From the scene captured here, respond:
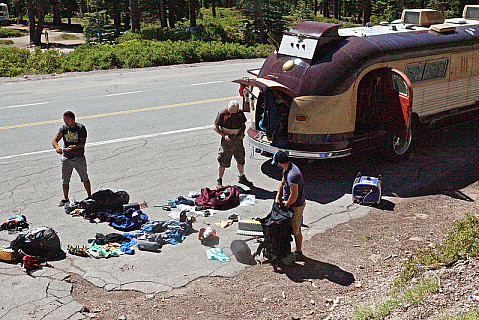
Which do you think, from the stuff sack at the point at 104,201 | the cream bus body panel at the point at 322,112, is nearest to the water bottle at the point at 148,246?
the stuff sack at the point at 104,201

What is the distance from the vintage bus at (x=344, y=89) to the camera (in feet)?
37.4

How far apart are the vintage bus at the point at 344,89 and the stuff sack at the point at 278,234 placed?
133 inches

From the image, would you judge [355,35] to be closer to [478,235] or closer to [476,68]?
[476,68]

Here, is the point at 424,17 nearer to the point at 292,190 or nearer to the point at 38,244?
the point at 292,190

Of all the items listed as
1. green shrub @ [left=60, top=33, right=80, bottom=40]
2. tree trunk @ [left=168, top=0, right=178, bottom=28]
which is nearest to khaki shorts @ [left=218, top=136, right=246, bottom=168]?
tree trunk @ [left=168, top=0, right=178, bottom=28]

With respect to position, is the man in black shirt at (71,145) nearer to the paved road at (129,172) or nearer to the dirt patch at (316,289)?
the paved road at (129,172)

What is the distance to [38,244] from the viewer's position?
27.2 feet

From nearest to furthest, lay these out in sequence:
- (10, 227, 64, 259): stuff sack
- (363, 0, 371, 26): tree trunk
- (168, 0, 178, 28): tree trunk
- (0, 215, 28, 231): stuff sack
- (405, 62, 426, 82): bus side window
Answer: (10, 227, 64, 259): stuff sack → (0, 215, 28, 231): stuff sack → (405, 62, 426, 82): bus side window → (168, 0, 178, 28): tree trunk → (363, 0, 371, 26): tree trunk

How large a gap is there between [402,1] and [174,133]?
52.5 metres

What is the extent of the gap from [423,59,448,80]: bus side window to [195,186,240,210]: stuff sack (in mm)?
5453

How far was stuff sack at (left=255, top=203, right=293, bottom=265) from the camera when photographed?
323 inches

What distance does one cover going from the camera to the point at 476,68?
1446 cm

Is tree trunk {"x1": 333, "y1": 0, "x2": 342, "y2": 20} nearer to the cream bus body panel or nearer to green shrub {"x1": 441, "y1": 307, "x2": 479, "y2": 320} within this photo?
the cream bus body panel

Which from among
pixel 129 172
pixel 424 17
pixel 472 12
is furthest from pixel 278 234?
pixel 472 12
